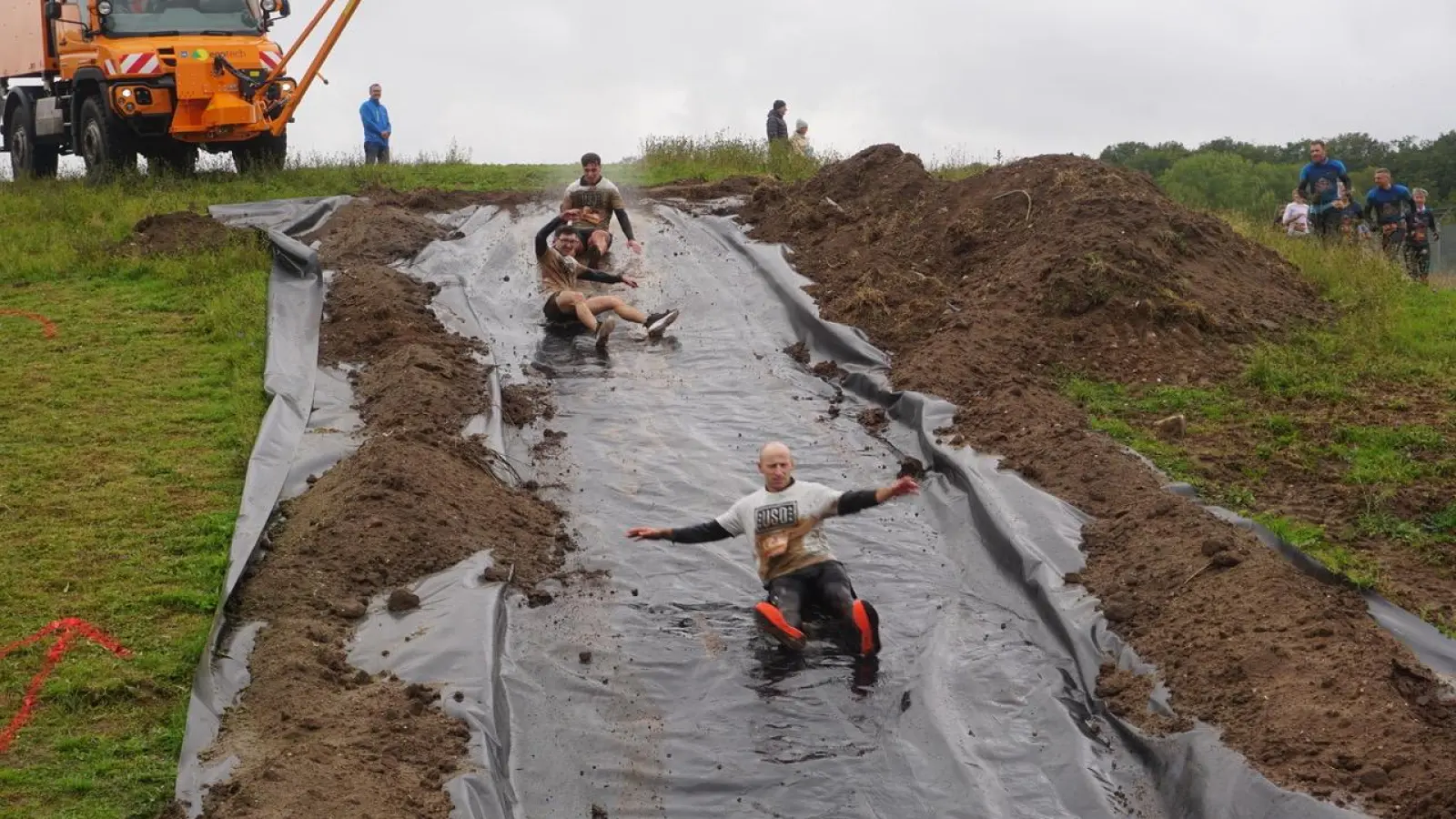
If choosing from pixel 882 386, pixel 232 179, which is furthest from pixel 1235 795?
pixel 232 179

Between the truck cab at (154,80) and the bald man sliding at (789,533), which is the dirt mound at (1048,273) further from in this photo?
the truck cab at (154,80)

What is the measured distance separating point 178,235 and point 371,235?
2186 mm

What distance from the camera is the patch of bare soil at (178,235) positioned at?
623 inches

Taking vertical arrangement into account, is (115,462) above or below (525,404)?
below

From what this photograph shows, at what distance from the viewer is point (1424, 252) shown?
775 inches

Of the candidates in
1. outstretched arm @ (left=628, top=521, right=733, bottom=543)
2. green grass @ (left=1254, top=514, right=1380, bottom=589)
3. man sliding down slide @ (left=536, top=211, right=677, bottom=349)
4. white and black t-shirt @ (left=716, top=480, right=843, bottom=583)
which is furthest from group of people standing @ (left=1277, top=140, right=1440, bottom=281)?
outstretched arm @ (left=628, top=521, right=733, bottom=543)

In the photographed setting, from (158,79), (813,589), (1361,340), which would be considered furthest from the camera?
(158,79)

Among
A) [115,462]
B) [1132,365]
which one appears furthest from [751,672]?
[1132,365]

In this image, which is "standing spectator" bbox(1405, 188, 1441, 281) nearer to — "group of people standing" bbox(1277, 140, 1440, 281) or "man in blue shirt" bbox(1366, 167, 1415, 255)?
"group of people standing" bbox(1277, 140, 1440, 281)

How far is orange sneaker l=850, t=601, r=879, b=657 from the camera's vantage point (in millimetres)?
7891

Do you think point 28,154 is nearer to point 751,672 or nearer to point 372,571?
point 372,571

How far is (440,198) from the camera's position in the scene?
18938mm

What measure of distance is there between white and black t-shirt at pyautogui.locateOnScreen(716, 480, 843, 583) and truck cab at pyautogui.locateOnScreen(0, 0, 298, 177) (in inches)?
515

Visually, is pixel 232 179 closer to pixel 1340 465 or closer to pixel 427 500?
pixel 427 500
